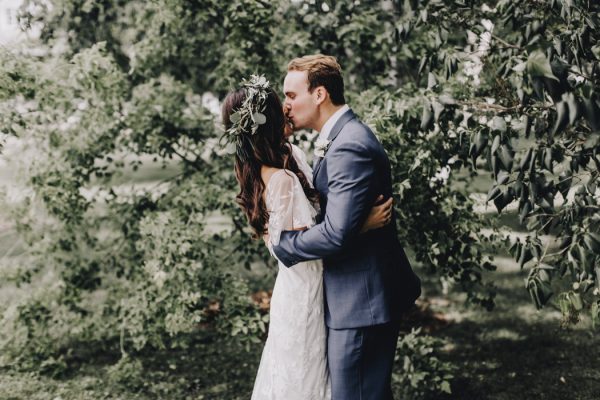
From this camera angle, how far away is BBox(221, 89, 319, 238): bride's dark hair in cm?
287

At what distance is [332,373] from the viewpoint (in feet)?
9.52

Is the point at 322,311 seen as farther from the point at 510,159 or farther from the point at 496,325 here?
the point at 496,325

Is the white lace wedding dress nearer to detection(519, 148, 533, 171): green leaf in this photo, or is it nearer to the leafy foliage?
detection(519, 148, 533, 171): green leaf

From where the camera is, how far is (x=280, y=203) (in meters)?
2.76

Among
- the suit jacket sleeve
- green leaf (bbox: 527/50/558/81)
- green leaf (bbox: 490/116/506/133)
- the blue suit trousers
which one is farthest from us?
the blue suit trousers

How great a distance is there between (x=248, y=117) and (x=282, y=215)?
0.50 metres

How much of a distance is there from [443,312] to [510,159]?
4.40 meters

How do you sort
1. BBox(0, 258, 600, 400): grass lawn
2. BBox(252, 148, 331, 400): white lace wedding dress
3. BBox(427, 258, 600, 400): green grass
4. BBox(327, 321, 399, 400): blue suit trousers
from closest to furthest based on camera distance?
BBox(327, 321, 399, 400): blue suit trousers
BBox(252, 148, 331, 400): white lace wedding dress
BBox(427, 258, 600, 400): green grass
BBox(0, 258, 600, 400): grass lawn

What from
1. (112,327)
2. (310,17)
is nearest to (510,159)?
(310,17)

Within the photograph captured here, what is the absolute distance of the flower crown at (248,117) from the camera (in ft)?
9.16

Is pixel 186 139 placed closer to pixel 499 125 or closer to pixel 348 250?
pixel 348 250

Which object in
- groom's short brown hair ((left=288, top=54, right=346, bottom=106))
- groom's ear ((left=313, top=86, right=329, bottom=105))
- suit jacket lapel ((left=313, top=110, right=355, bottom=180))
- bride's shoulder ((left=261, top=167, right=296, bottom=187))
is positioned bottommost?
bride's shoulder ((left=261, top=167, right=296, bottom=187))

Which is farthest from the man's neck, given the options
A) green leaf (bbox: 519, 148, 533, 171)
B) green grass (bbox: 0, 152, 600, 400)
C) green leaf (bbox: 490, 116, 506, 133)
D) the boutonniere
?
green grass (bbox: 0, 152, 600, 400)

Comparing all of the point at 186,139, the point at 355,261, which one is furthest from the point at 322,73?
the point at 186,139
